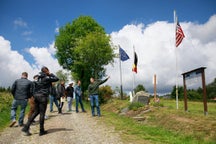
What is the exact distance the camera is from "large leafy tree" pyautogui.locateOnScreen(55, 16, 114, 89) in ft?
126

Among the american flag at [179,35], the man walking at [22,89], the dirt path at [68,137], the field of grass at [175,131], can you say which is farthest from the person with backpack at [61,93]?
the american flag at [179,35]

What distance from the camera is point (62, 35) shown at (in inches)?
Result: 1804

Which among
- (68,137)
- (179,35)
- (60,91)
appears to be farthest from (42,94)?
(179,35)

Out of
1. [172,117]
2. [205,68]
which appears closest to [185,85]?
[205,68]

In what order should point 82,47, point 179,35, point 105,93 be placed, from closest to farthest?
point 179,35, point 105,93, point 82,47

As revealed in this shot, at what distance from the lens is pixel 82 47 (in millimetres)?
38125

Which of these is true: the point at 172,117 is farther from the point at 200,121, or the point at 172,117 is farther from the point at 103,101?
the point at 103,101

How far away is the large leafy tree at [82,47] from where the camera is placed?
126 feet

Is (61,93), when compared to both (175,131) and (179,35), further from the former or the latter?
(175,131)

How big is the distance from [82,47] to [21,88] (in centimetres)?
2741

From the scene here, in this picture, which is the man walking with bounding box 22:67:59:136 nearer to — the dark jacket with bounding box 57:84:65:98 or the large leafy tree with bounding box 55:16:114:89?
the dark jacket with bounding box 57:84:65:98

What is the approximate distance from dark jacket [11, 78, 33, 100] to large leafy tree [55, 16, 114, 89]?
26987 millimetres

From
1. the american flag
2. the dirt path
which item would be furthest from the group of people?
the american flag

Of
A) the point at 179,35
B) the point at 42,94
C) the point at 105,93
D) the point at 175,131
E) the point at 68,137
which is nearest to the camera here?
the point at 68,137
